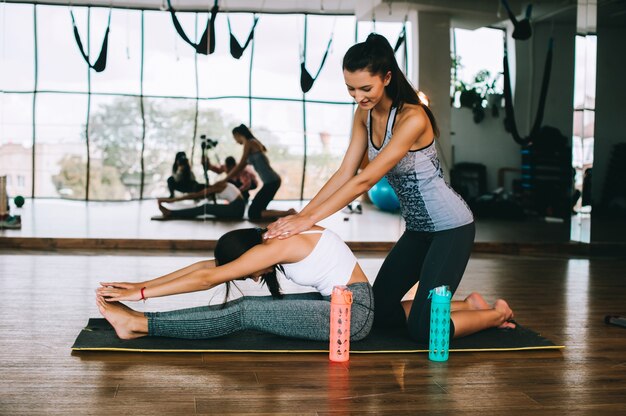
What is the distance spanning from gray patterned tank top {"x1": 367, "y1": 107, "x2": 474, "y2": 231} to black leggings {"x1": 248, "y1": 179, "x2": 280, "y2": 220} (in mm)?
3693

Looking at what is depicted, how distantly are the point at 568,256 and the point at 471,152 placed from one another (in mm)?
1347

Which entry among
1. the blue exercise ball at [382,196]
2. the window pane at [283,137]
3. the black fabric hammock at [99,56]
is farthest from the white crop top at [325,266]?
the blue exercise ball at [382,196]

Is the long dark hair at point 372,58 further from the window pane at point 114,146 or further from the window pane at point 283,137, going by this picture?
the window pane at point 114,146

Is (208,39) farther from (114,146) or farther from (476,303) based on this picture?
(476,303)

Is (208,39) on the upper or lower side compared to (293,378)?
upper

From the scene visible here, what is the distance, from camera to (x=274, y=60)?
6875mm

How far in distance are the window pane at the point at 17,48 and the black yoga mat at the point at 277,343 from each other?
3.65 meters

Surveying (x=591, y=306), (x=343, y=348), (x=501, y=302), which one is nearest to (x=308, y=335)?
(x=343, y=348)

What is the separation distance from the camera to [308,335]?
10.4ft

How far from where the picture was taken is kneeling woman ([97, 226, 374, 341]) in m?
2.94

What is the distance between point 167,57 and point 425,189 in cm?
412

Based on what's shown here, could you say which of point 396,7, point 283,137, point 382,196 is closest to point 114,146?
point 283,137

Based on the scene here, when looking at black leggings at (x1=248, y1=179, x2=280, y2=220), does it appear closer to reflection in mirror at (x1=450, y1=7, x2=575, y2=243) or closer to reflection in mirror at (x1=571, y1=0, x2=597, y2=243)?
reflection in mirror at (x1=450, y1=7, x2=575, y2=243)

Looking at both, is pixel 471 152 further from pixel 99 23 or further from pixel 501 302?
pixel 501 302
